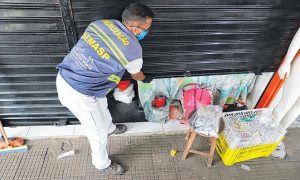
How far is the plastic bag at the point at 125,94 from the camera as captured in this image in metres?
2.85

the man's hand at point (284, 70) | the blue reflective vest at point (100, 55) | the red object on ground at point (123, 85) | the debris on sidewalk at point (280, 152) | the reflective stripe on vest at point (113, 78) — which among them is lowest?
the debris on sidewalk at point (280, 152)

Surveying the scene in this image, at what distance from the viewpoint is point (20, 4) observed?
2139mm

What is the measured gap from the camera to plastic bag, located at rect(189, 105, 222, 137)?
248cm

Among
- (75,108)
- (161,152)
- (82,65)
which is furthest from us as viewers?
(161,152)

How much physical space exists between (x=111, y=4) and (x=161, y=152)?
1.88 meters

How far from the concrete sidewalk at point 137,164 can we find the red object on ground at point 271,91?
0.75 m

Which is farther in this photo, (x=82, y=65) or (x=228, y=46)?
(x=228, y=46)

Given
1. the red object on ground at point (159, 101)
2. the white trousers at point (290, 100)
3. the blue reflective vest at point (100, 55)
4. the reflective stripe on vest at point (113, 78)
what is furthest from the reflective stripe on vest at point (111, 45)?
the white trousers at point (290, 100)

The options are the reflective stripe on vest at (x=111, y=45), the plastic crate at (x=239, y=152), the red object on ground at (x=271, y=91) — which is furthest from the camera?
the red object on ground at (x=271, y=91)

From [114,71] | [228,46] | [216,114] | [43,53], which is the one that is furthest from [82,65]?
[228,46]

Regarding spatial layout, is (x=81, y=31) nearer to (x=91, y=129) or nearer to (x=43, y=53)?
(x=43, y=53)

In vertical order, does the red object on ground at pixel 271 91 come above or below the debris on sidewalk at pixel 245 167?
above

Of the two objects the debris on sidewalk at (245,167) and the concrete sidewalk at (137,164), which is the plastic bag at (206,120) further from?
the debris on sidewalk at (245,167)

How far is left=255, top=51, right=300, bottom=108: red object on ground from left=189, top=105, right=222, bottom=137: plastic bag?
934 millimetres
